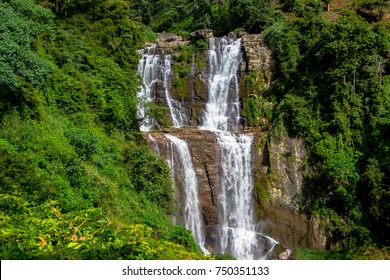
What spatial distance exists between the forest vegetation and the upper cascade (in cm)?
154

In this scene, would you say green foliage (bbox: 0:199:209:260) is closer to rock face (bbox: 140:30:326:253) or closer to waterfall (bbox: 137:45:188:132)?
rock face (bbox: 140:30:326:253)

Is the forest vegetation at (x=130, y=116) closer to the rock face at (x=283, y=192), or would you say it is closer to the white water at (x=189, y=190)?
the rock face at (x=283, y=192)

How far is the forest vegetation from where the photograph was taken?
12641mm

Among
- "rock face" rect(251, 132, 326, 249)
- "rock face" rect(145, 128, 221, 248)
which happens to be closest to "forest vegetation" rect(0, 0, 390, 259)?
"rock face" rect(251, 132, 326, 249)

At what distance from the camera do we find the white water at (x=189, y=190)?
18.1 m

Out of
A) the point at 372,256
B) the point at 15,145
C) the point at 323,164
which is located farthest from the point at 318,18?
the point at 372,256

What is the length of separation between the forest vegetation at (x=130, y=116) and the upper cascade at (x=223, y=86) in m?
1.54

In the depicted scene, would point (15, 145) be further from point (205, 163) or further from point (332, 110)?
point (332, 110)

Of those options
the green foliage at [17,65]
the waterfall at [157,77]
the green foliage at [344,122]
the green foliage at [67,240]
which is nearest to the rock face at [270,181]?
the green foliage at [344,122]

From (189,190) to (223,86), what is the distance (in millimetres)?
9112

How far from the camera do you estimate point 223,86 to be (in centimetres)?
2486

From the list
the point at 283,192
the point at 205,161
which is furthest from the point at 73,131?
the point at 283,192

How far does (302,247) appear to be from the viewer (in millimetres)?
18016

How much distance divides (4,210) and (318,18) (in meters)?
24.5
